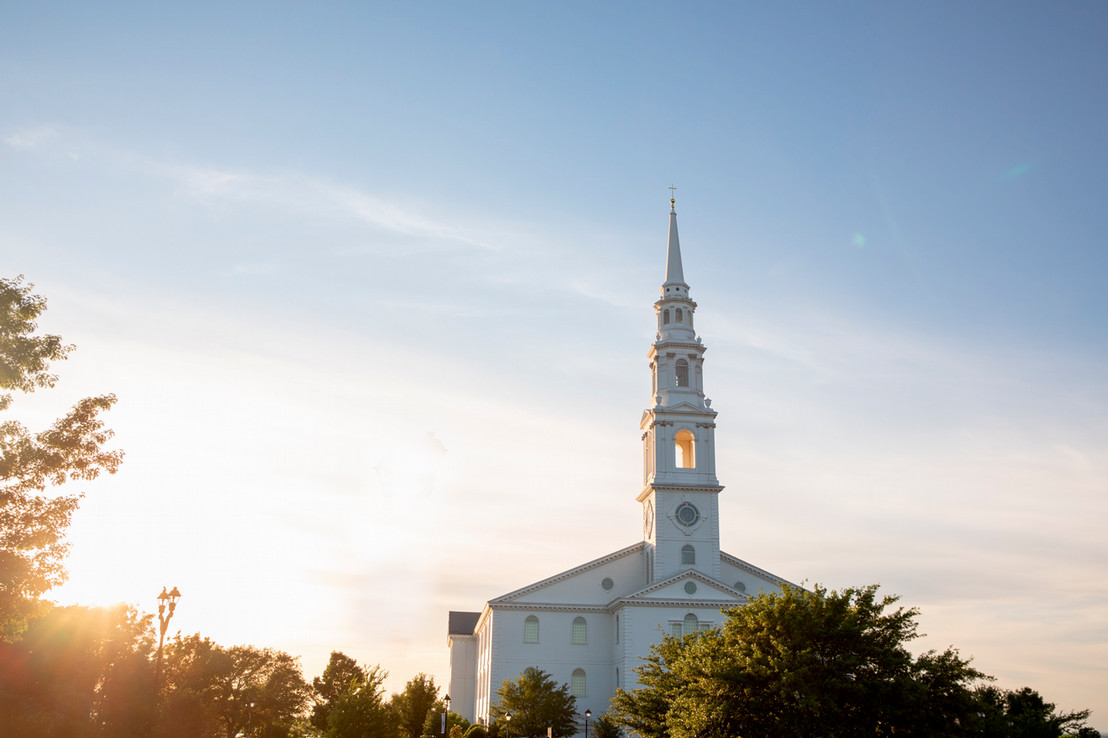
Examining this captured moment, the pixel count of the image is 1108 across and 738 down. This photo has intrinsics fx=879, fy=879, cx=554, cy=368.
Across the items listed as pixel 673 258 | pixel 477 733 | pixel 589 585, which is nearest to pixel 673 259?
pixel 673 258

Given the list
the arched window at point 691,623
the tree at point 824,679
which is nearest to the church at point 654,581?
the arched window at point 691,623

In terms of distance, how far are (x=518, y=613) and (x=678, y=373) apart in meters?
21.6

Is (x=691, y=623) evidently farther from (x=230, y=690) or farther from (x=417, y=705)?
(x=230, y=690)

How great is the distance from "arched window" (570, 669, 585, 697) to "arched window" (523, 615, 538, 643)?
12.1 feet

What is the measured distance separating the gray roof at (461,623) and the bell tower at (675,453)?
35.7m

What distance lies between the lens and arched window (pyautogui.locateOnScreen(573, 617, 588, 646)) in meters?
64.0

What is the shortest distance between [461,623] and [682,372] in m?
46.1

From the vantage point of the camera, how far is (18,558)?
23.3m

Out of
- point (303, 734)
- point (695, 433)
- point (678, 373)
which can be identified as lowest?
point (303, 734)

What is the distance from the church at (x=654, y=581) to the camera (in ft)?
200

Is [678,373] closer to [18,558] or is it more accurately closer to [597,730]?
[597,730]

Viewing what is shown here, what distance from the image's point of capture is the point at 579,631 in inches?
2532

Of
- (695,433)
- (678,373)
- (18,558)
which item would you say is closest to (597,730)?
(695,433)

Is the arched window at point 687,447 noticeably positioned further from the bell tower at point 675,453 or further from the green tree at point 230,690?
the green tree at point 230,690
